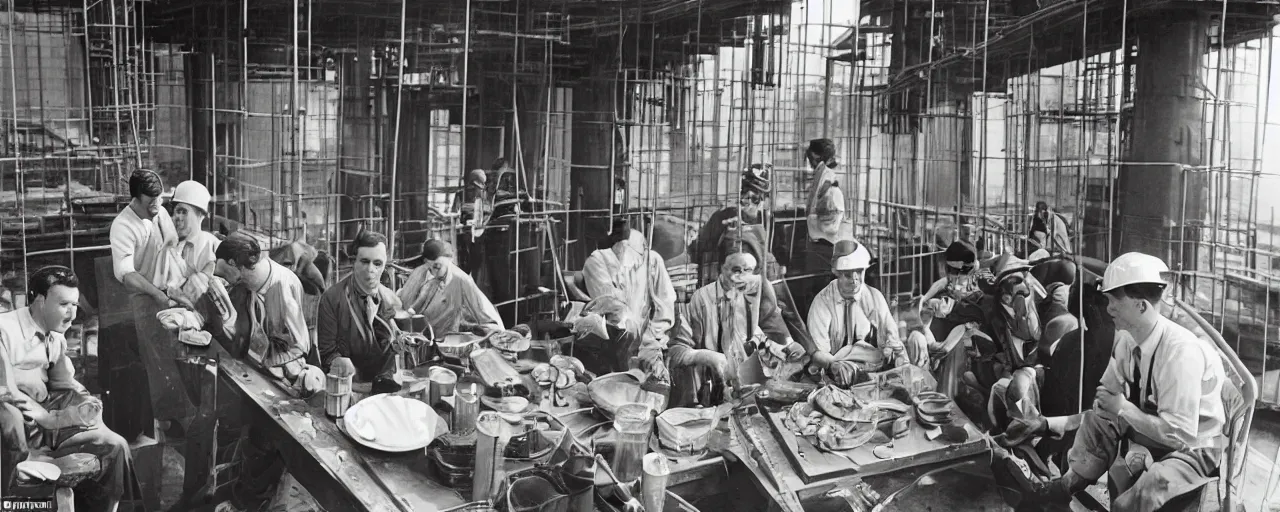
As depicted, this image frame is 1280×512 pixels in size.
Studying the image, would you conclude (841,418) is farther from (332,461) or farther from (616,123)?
(332,461)

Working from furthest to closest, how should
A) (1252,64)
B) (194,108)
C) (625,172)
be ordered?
1. (625,172)
2. (1252,64)
3. (194,108)

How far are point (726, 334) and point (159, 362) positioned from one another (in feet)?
6.94

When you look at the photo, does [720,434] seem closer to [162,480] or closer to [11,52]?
[162,480]

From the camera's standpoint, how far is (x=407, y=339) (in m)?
4.05

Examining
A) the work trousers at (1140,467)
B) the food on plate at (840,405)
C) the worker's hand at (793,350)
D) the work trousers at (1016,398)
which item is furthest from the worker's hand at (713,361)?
the work trousers at (1140,467)

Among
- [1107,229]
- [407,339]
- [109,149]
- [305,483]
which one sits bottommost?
[305,483]

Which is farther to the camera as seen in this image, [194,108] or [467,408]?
[467,408]

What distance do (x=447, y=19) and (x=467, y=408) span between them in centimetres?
142

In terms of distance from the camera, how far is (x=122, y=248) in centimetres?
355

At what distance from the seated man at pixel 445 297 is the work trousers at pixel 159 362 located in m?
0.80

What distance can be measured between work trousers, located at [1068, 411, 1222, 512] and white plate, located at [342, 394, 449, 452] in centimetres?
236

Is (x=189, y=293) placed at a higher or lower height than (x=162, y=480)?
higher

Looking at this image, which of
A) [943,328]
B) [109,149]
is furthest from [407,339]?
[943,328]

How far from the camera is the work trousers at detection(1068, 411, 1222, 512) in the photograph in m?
3.78
